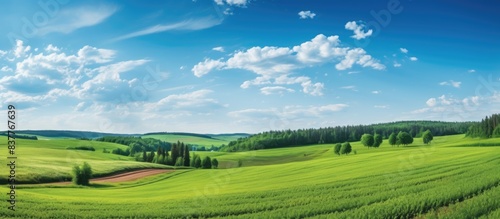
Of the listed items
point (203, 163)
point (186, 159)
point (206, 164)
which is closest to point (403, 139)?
point (206, 164)

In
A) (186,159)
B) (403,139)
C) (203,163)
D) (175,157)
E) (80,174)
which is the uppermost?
(403,139)

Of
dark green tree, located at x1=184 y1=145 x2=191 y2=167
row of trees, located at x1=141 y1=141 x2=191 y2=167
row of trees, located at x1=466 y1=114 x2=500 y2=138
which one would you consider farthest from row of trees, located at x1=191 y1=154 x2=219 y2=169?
row of trees, located at x1=466 y1=114 x2=500 y2=138

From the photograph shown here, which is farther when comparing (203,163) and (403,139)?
(203,163)

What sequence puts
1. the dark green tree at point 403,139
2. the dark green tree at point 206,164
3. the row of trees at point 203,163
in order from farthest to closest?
the row of trees at point 203,163 → the dark green tree at point 206,164 → the dark green tree at point 403,139

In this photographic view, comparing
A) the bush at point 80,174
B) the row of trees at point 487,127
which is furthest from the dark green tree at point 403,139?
the bush at point 80,174

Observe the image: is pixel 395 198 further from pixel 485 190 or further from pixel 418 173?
pixel 418 173

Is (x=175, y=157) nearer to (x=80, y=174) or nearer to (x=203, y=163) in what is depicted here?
(x=203, y=163)

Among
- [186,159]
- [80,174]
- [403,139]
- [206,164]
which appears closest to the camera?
[80,174]

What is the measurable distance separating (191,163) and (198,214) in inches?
4127

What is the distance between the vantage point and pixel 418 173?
34.3 meters

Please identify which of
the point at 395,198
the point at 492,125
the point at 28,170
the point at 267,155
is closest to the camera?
the point at 395,198

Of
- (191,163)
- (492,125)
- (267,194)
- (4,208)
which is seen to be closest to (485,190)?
(267,194)

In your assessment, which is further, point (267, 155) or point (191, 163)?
point (267, 155)

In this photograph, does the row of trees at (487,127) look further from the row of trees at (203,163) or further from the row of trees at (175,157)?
the row of trees at (175,157)
